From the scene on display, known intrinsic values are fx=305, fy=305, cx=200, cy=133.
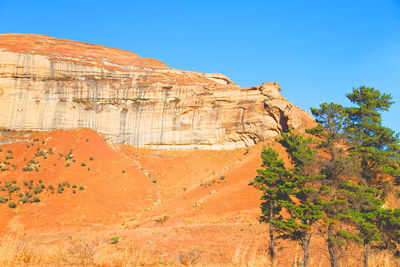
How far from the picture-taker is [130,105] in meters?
51.0

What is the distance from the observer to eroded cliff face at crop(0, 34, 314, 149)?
155 ft

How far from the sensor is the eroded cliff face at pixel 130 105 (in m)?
47.1

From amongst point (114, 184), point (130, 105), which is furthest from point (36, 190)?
point (130, 105)

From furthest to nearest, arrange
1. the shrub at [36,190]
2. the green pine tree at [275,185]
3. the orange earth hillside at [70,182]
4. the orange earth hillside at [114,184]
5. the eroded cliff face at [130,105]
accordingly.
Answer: the eroded cliff face at [130,105]
the shrub at [36,190]
the orange earth hillside at [70,182]
the orange earth hillside at [114,184]
the green pine tree at [275,185]

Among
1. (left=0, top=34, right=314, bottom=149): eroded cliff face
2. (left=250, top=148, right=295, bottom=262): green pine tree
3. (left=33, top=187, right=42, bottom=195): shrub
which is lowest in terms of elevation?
(left=33, top=187, right=42, bottom=195): shrub

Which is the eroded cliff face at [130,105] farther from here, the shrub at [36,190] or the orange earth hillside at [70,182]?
the shrub at [36,190]

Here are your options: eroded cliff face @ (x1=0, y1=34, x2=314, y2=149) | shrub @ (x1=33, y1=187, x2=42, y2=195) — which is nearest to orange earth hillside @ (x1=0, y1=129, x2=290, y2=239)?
shrub @ (x1=33, y1=187, x2=42, y2=195)

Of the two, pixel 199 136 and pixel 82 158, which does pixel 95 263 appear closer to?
pixel 82 158

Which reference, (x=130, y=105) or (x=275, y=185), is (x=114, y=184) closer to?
(x=130, y=105)

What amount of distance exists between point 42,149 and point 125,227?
2127 centimetres

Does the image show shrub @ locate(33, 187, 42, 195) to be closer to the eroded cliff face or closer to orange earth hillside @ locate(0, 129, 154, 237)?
orange earth hillside @ locate(0, 129, 154, 237)

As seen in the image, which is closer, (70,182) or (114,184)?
(70,182)

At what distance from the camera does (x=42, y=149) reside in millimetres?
42969

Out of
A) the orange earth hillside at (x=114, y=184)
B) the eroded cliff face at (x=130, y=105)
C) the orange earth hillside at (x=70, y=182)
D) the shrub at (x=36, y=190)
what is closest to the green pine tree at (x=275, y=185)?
the orange earth hillside at (x=114, y=184)
